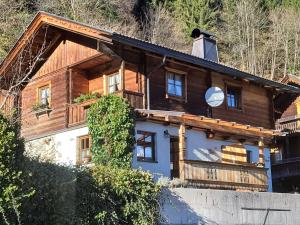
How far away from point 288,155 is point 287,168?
225 cm

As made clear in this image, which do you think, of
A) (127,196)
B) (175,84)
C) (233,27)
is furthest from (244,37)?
(127,196)

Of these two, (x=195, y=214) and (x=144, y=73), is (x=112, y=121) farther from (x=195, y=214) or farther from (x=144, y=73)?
(x=195, y=214)

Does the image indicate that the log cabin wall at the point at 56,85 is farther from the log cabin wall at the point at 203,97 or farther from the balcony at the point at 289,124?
the balcony at the point at 289,124

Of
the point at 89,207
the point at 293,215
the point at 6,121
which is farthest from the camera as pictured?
the point at 293,215

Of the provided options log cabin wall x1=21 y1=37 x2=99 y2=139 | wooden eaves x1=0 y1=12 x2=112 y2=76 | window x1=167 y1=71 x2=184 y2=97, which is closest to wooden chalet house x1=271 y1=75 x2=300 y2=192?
window x1=167 y1=71 x2=184 y2=97

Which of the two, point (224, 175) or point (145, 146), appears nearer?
point (224, 175)

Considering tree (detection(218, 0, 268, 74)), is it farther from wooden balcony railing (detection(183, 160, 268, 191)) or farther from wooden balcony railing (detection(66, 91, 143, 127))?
wooden balcony railing (detection(66, 91, 143, 127))

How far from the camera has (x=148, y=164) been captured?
798 inches

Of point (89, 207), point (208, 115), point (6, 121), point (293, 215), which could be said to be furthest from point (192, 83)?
point (6, 121)

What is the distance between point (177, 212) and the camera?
623 inches

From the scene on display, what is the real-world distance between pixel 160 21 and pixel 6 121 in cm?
4415

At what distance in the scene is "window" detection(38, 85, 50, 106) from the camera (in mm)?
24312

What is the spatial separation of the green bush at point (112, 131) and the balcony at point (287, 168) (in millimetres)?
15502

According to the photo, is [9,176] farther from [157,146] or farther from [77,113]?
[77,113]
